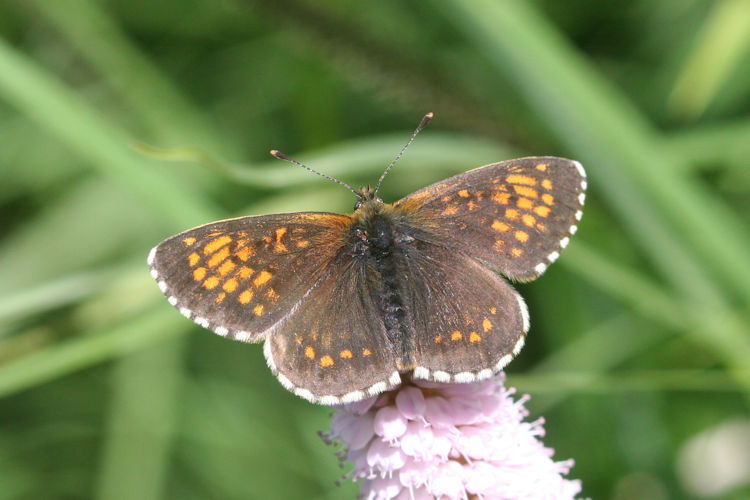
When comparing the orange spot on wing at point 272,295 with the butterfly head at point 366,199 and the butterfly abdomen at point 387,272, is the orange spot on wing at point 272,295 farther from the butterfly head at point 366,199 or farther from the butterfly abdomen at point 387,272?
the butterfly head at point 366,199

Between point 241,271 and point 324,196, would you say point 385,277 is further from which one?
point 324,196

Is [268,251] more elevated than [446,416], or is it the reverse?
[268,251]

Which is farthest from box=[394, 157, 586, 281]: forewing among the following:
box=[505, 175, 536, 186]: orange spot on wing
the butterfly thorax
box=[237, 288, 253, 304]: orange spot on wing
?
box=[237, 288, 253, 304]: orange spot on wing

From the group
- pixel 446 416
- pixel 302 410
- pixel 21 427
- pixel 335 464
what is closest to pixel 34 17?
pixel 21 427

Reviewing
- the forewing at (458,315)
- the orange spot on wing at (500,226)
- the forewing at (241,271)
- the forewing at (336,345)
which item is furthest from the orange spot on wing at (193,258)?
the orange spot on wing at (500,226)

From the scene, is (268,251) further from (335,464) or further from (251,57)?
(251,57)

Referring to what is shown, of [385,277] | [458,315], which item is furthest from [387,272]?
[458,315]
